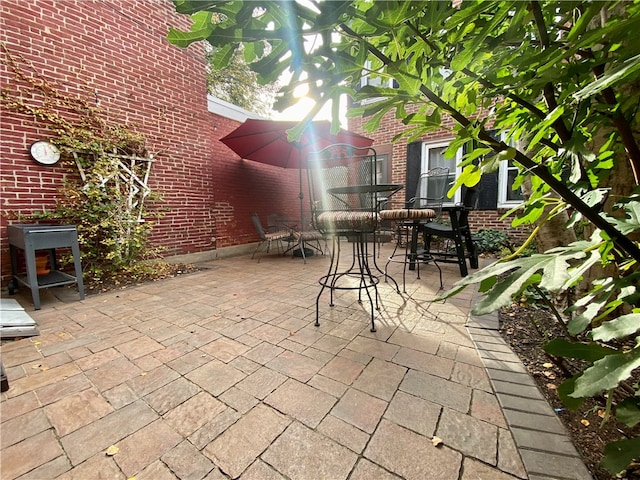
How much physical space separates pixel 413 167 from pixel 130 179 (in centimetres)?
549

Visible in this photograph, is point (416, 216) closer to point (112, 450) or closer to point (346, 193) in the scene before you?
point (346, 193)

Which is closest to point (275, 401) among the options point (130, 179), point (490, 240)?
point (130, 179)

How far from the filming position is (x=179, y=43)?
0.63 m

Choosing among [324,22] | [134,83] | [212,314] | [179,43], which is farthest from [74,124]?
[324,22]

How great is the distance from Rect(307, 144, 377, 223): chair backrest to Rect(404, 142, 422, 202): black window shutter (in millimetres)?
4130

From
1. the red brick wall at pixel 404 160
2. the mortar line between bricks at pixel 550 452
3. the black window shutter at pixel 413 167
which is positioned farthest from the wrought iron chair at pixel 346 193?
the black window shutter at pixel 413 167

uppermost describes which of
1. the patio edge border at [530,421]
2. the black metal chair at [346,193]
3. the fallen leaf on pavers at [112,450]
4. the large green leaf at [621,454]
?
the black metal chair at [346,193]

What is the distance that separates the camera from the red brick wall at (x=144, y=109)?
9.43 ft

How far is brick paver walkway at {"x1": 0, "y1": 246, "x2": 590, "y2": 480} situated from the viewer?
91 centimetres

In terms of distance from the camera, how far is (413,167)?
6109 millimetres

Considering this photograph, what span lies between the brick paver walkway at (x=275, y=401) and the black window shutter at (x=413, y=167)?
4.33m

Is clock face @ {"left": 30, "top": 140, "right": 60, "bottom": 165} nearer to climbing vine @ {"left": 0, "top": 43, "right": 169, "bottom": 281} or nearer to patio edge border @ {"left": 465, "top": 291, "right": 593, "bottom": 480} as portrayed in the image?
climbing vine @ {"left": 0, "top": 43, "right": 169, "bottom": 281}

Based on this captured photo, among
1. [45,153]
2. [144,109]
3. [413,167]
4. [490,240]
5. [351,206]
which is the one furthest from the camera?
[413,167]

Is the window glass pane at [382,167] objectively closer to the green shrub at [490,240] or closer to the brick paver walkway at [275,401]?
the green shrub at [490,240]
